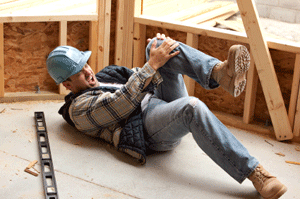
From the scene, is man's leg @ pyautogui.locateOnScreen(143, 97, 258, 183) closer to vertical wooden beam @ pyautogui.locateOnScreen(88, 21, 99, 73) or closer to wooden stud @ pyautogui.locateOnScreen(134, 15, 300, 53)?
wooden stud @ pyautogui.locateOnScreen(134, 15, 300, 53)

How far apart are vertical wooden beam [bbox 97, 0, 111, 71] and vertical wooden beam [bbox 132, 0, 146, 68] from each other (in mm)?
260

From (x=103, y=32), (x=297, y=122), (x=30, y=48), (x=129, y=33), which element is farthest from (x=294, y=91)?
(x=30, y=48)

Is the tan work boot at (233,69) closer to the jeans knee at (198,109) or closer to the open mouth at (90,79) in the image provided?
the jeans knee at (198,109)

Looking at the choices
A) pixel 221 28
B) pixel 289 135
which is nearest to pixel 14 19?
pixel 221 28

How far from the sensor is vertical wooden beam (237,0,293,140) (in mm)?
3432

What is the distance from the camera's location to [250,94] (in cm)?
377

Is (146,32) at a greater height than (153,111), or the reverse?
(146,32)

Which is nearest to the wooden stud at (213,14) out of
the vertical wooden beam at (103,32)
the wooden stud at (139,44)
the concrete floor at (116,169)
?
the wooden stud at (139,44)

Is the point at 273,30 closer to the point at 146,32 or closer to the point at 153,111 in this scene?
the point at 146,32

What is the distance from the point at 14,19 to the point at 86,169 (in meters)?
1.64

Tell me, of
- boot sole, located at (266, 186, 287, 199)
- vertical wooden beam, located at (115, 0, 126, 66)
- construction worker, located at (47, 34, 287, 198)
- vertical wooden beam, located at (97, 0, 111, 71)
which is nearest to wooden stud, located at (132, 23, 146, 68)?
vertical wooden beam, located at (115, 0, 126, 66)

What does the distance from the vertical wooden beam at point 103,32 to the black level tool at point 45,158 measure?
842 millimetres

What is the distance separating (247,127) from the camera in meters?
3.90

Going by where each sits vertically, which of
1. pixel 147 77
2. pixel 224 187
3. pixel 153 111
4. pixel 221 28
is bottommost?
pixel 224 187
